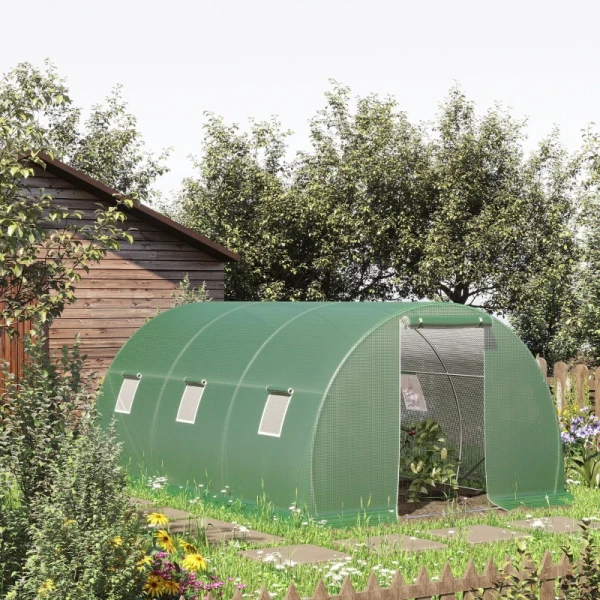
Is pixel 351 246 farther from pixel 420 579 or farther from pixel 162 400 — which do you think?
pixel 420 579

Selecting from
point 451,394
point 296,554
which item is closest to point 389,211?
point 451,394

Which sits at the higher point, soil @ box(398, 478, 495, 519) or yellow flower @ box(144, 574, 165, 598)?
yellow flower @ box(144, 574, 165, 598)

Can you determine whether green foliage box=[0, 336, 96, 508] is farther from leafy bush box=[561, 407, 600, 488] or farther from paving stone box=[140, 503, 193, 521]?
leafy bush box=[561, 407, 600, 488]

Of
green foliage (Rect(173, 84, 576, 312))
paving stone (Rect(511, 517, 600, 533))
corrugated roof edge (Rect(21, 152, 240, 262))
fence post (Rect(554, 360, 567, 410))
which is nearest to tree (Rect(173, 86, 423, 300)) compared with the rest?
green foliage (Rect(173, 84, 576, 312))

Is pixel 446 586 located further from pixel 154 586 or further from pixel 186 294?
pixel 186 294

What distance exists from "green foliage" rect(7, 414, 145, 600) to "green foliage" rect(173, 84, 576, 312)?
20.8 meters

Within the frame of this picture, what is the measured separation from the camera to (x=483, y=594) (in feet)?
18.4

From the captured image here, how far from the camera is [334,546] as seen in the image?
344 inches

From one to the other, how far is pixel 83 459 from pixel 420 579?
220 centimetres

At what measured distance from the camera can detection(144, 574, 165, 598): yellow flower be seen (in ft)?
20.2

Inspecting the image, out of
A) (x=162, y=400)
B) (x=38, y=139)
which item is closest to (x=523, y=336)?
(x=162, y=400)

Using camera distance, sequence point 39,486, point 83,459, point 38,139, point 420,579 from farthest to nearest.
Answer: point 38,139
point 39,486
point 83,459
point 420,579

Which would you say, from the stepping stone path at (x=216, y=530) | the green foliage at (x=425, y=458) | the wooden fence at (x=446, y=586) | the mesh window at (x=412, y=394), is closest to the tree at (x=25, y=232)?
the stepping stone path at (x=216, y=530)

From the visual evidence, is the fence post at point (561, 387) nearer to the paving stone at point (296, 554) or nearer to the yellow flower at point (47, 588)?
the paving stone at point (296, 554)
